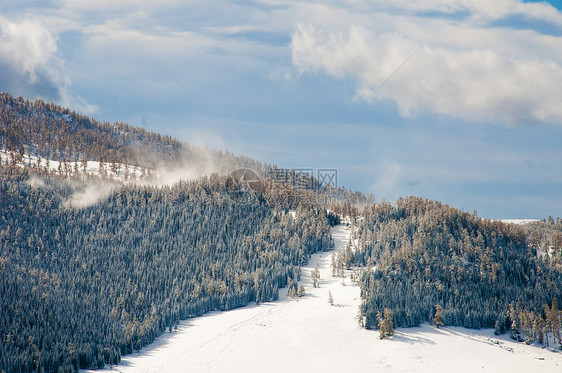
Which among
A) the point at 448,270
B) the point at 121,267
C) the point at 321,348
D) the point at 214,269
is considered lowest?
the point at 321,348

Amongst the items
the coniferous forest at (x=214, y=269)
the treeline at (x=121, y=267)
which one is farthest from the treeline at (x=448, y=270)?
the treeline at (x=121, y=267)

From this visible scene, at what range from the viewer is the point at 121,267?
15538cm

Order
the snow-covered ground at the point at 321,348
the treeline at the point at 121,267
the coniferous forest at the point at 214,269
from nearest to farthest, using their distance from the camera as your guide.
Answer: the snow-covered ground at the point at 321,348, the treeline at the point at 121,267, the coniferous forest at the point at 214,269

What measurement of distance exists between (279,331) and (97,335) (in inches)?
1505

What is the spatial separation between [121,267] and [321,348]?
72923mm

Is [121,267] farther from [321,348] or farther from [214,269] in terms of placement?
[321,348]

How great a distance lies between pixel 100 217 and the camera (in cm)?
18962

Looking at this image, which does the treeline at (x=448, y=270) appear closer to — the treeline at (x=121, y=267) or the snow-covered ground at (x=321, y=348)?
the snow-covered ground at (x=321, y=348)

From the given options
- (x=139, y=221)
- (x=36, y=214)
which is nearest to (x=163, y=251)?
(x=139, y=221)

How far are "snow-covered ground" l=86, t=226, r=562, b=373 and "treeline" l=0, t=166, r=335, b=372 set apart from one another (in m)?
9.70

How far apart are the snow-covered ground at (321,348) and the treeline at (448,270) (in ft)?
17.1

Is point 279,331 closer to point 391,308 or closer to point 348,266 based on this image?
point 391,308

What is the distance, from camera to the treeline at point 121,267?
366 ft

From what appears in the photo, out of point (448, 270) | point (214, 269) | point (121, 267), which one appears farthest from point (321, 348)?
point (121, 267)
